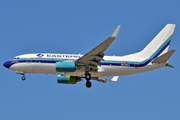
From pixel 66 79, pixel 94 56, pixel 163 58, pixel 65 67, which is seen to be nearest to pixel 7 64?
pixel 66 79

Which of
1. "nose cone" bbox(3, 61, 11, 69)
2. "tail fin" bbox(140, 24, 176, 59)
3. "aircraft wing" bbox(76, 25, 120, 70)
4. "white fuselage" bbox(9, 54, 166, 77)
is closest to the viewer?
"aircraft wing" bbox(76, 25, 120, 70)

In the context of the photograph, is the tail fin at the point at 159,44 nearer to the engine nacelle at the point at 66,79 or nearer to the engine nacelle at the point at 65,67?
the engine nacelle at the point at 65,67

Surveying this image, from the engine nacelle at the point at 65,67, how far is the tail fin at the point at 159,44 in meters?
11.0

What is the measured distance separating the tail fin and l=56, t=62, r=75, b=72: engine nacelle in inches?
435

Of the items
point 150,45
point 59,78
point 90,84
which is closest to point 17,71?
point 59,78

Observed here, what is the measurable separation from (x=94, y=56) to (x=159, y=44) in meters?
11.9

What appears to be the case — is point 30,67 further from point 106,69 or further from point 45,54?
point 106,69

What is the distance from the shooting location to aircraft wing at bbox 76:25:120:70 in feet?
136

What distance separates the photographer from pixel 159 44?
50562 mm

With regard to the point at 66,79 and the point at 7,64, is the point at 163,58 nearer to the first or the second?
the point at 66,79

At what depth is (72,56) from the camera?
47.5m

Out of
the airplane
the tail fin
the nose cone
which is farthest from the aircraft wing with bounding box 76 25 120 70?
the nose cone

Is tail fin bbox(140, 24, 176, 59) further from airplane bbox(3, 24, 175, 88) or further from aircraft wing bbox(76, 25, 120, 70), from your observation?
aircraft wing bbox(76, 25, 120, 70)

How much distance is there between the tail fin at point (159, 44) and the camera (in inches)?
1951
